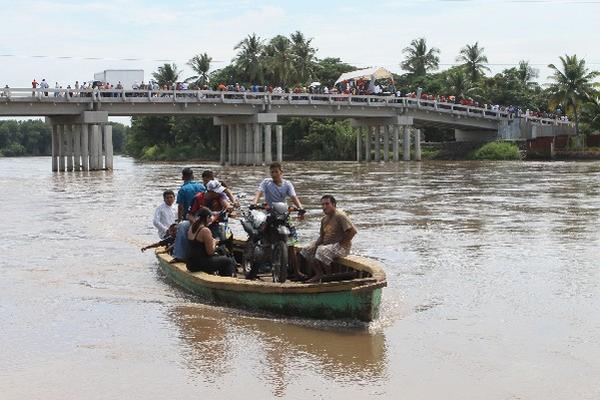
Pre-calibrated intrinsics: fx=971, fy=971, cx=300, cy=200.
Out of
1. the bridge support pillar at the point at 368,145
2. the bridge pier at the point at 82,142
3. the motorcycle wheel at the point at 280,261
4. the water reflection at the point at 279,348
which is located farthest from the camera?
the bridge support pillar at the point at 368,145

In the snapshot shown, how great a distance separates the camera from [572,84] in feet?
221

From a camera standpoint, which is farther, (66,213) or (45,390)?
(66,213)

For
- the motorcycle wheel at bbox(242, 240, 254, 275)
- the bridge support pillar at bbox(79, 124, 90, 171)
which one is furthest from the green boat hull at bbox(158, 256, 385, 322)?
the bridge support pillar at bbox(79, 124, 90, 171)

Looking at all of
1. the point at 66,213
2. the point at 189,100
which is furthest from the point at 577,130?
the point at 66,213

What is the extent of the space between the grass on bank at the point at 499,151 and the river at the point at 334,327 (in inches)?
1872

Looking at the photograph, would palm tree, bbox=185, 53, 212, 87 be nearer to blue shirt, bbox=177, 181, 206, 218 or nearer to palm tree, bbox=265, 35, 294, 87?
palm tree, bbox=265, 35, 294, 87

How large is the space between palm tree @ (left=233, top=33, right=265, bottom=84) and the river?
72.7m

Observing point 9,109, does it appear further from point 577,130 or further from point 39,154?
point 39,154

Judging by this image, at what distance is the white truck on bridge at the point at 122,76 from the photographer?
2474 inches

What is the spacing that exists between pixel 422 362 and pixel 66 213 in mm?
19085

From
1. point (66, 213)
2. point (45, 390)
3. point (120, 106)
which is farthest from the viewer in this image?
point (120, 106)

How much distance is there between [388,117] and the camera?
69.2 m

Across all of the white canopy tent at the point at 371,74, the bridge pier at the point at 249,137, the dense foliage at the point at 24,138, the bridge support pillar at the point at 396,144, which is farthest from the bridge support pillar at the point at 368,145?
the dense foliage at the point at 24,138

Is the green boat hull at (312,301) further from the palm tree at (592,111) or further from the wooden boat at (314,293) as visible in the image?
the palm tree at (592,111)
